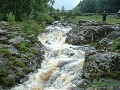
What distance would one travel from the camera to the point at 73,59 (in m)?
18.6

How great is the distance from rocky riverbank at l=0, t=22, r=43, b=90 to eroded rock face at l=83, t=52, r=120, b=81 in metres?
3.88

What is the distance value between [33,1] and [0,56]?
65.7 feet

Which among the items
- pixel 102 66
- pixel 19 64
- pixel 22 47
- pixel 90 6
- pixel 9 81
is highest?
pixel 90 6

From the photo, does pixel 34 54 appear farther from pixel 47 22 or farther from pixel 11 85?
pixel 47 22

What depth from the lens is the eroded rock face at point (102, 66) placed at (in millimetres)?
14638

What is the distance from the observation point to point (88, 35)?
24656 mm

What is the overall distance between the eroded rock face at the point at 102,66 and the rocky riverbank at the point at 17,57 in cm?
388

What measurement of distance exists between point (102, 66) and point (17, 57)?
5.90 metres

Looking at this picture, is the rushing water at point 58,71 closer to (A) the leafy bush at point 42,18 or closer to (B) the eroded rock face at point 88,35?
(B) the eroded rock face at point 88,35

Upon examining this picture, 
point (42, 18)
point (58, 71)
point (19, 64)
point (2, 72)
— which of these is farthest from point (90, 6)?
point (2, 72)

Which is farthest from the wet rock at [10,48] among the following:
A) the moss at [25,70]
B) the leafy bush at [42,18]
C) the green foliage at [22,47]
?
the leafy bush at [42,18]

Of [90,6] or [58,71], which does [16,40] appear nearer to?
[58,71]

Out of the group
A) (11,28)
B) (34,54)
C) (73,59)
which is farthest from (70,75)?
(11,28)

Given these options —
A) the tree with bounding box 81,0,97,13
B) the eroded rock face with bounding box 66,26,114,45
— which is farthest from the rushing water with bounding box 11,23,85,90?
the tree with bounding box 81,0,97,13
